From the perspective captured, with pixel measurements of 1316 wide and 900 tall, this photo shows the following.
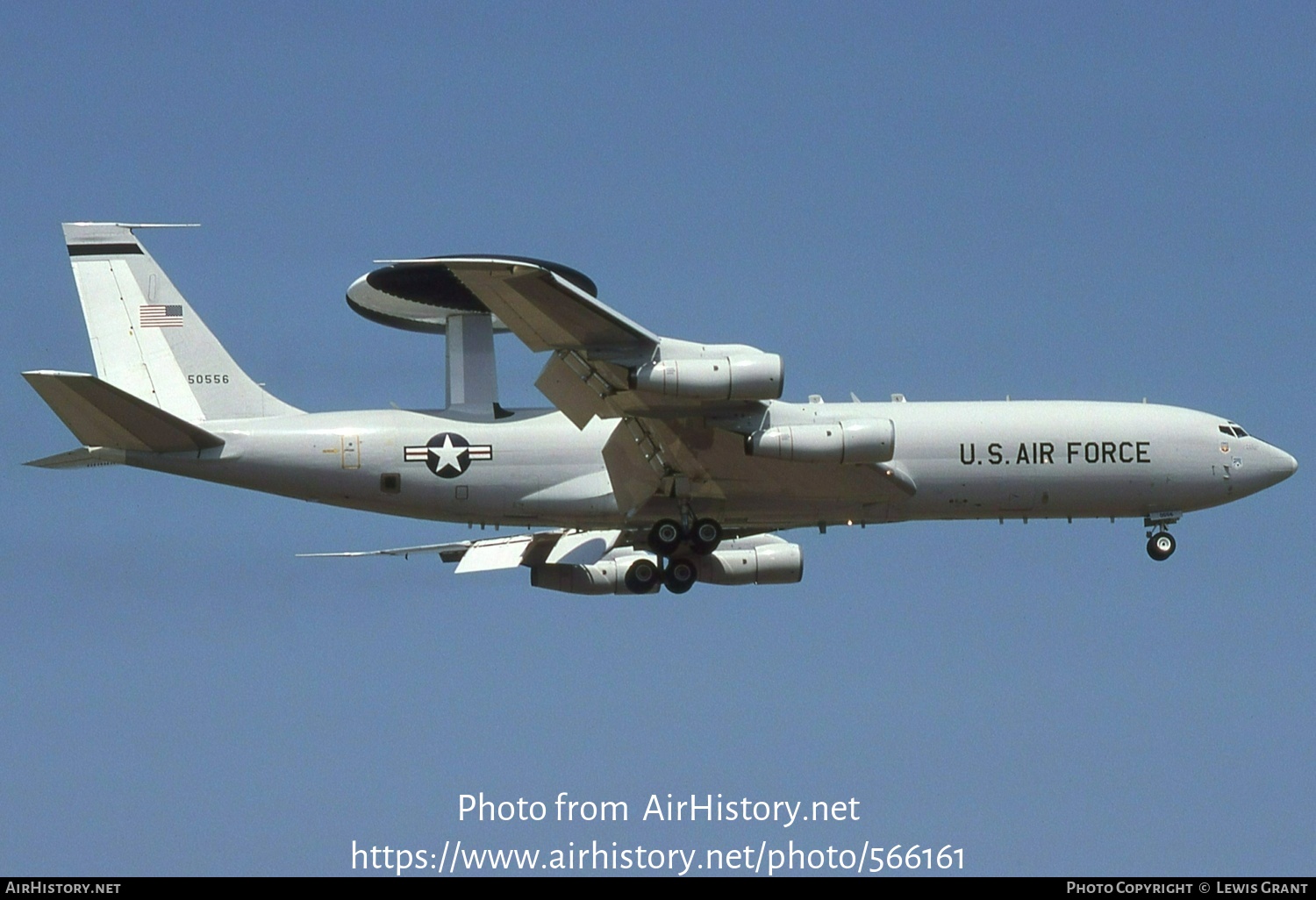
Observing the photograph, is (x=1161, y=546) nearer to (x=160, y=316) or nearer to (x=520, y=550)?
(x=520, y=550)

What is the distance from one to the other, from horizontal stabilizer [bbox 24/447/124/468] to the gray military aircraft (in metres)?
0.05

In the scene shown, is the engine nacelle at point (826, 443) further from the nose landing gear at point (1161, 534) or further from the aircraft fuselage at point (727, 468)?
the nose landing gear at point (1161, 534)

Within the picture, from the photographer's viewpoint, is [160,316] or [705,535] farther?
[160,316]

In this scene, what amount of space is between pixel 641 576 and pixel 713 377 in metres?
7.37

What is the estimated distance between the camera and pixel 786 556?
4106 cm

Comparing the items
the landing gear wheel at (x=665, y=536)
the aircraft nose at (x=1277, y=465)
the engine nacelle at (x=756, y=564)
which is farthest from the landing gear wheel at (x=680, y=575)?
the aircraft nose at (x=1277, y=465)

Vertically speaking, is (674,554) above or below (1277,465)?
below

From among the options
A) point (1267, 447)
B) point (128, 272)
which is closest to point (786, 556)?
point (1267, 447)

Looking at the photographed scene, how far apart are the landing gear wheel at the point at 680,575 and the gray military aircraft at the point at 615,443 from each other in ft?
0.17

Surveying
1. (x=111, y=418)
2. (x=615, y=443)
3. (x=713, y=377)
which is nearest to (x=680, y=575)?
(x=615, y=443)

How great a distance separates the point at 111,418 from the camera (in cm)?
3403

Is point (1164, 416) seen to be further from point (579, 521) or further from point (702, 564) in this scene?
→ point (579, 521)

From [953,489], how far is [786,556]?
18.9ft

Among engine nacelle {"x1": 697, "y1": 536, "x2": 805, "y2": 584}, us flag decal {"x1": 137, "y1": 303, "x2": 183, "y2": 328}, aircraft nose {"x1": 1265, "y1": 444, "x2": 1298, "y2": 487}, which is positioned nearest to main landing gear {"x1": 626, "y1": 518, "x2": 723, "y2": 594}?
engine nacelle {"x1": 697, "y1": 536, "x2": 805, "y2": 584}
